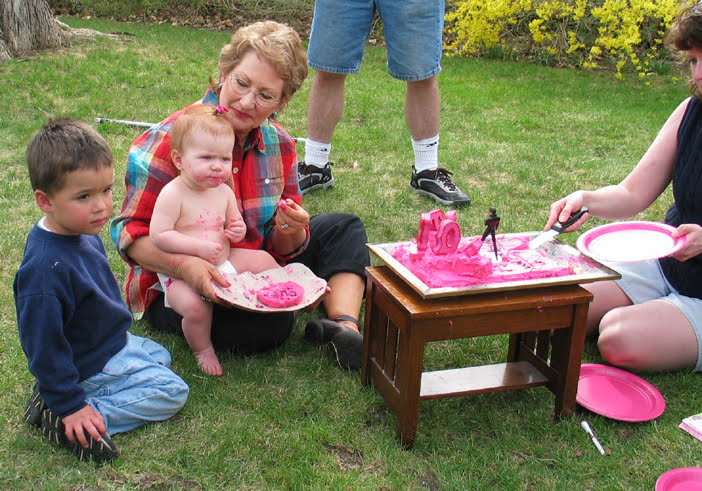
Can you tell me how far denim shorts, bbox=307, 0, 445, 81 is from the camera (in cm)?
383

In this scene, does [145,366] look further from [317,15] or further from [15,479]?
[317,15]

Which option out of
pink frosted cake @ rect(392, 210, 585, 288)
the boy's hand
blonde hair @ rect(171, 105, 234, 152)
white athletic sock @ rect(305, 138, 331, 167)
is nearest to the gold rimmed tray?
pink frosted cake @ rect(392, 210, 585, 288)

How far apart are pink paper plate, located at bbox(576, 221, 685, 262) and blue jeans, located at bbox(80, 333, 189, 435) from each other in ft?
4.64

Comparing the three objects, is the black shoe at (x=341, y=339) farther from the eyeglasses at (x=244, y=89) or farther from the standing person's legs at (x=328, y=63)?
the standing person's legs at (x=328, y=63)

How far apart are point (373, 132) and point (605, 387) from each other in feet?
11.7

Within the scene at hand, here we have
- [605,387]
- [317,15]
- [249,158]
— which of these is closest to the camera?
[605,387]

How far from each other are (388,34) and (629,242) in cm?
213

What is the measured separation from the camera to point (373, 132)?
A: 18.3ft

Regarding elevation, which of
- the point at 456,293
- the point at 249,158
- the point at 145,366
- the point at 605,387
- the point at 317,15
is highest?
the point at 317,15

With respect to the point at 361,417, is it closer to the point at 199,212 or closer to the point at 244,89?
the point at 199,212

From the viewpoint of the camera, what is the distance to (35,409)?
2027 mm

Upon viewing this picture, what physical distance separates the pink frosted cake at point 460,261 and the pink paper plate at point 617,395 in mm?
507

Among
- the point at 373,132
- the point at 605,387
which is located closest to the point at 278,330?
the point at 605,387

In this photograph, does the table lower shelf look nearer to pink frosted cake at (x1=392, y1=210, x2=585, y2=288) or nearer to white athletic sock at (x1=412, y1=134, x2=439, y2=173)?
pink frosted cake at (x1=392, y1=210, x2=585, y2=288)
